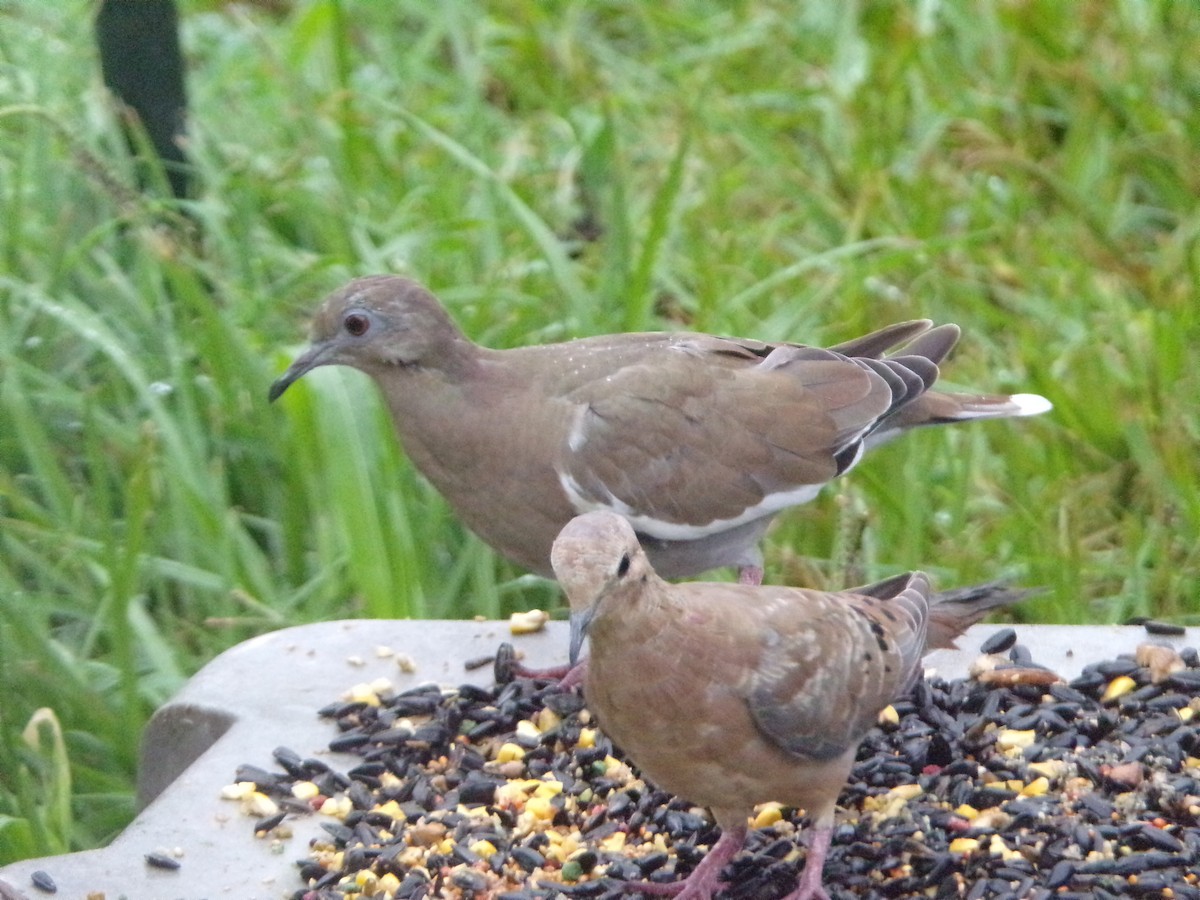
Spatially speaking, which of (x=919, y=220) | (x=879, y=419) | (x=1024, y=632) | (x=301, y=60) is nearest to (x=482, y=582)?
(x=879, y=419)

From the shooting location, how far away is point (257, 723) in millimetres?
3291

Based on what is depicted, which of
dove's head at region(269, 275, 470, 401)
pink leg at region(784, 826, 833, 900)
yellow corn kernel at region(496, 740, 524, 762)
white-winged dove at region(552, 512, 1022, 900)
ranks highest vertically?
dove's head at region(269, 275, 470, 401)

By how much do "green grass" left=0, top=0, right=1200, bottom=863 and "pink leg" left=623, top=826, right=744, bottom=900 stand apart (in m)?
1.14

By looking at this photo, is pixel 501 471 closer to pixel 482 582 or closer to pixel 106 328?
pixel 482 582

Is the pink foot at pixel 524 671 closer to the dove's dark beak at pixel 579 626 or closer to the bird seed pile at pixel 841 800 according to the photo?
the bird seed pile at pixel 841 800

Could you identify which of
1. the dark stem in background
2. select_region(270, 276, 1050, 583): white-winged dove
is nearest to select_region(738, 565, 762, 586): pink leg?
select_region(270, 276, 1050, 583): white-winged dove

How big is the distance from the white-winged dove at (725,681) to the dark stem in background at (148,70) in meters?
2.60

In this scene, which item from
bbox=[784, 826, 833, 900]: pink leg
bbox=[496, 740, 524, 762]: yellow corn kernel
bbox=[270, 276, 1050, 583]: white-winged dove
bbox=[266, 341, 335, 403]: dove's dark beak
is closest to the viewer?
bbox=[784, 826, 833, 900]: pink leg

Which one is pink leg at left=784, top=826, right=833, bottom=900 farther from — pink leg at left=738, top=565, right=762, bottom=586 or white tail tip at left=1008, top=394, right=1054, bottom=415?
white tail tip at left=1008, top=394, right=1054, bottom=415

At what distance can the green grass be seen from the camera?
4.12m

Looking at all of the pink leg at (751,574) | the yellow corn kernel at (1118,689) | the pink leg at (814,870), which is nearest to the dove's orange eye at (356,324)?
the pink leg at (751,574)

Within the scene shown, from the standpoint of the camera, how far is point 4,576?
395 centimetres

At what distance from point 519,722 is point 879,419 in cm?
111

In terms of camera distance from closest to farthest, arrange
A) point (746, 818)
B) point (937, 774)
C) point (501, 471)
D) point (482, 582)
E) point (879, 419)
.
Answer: point (746, 818) < point (937, 774) < point (501, 471) < point (879, 419) < point (482, 582)
